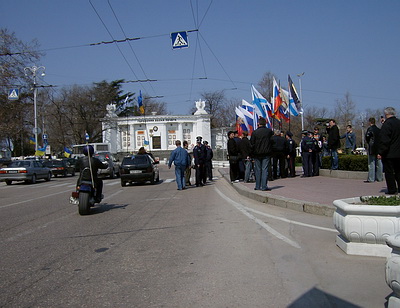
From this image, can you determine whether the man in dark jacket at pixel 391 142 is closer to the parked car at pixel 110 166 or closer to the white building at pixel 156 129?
the parked car at pixel 110 166

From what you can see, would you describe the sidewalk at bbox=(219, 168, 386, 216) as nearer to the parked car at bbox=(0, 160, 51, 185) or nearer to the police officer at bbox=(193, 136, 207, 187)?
the police officer at bbox=(193, 136, 207, 187)

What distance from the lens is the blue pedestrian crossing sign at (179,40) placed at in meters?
19.4

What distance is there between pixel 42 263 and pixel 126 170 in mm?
13683

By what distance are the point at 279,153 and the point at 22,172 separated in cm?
1833

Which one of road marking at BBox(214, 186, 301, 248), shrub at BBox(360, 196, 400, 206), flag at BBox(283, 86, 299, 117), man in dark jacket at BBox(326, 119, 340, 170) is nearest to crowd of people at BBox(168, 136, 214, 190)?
man in dark jacket at BBox(326, 119, 340, 170)

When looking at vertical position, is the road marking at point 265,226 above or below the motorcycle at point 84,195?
below

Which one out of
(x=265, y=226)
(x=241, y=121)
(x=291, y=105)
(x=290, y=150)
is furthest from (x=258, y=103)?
(x=265, y=226)

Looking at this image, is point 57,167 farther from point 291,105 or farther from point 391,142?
point 391,142

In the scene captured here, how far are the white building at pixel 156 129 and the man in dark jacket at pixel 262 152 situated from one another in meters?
54.7

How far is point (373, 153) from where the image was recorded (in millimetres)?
11969

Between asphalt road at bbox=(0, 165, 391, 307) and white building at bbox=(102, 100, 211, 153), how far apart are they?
5841 centimetres

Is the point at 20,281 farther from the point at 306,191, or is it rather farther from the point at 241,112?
the point at 241,112

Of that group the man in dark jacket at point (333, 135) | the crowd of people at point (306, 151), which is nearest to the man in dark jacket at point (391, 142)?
the crowd of people at point (306, 151)

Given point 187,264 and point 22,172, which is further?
point 22,172
